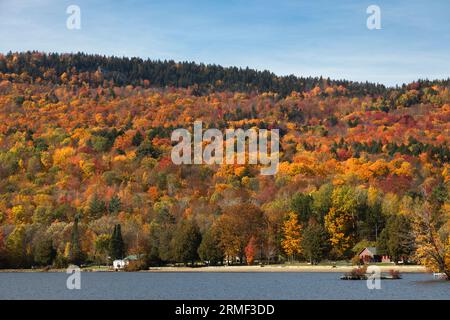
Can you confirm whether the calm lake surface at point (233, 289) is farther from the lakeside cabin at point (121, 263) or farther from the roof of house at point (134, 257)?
the roof of house at point (134, 257)

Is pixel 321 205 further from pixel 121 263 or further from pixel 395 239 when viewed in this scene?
pixel 121 263

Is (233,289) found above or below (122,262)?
above

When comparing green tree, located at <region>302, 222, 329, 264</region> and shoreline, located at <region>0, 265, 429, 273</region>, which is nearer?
shoreline, located at <region>0, 265, 429, 273</region>

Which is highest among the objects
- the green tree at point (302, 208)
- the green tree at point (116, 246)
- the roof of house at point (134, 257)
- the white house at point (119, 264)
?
the green tree at point (302, 208)

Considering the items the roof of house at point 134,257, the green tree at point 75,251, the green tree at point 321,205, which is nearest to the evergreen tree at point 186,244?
the roof of house at point 134,257

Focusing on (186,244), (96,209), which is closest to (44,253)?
(186,244)

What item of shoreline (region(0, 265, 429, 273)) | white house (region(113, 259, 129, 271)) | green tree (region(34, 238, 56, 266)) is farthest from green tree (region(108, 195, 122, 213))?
white house (region(113, 259, 129, 271))

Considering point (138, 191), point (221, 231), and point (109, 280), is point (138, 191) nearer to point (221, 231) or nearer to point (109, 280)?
point (221, 231)

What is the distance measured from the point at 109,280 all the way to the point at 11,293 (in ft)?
73.5

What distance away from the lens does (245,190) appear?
193m

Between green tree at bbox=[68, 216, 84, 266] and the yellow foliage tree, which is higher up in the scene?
the yellow foliage tree

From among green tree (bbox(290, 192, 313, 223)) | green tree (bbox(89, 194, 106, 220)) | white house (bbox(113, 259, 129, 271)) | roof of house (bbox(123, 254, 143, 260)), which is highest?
green tree (bbox(290, 192, 313, 223))

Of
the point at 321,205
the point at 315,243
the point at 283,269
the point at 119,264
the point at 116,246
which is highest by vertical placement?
the point at 321,205

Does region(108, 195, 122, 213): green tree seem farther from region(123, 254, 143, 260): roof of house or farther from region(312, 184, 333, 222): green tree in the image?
region(312, 184, 333, 222): green tree
